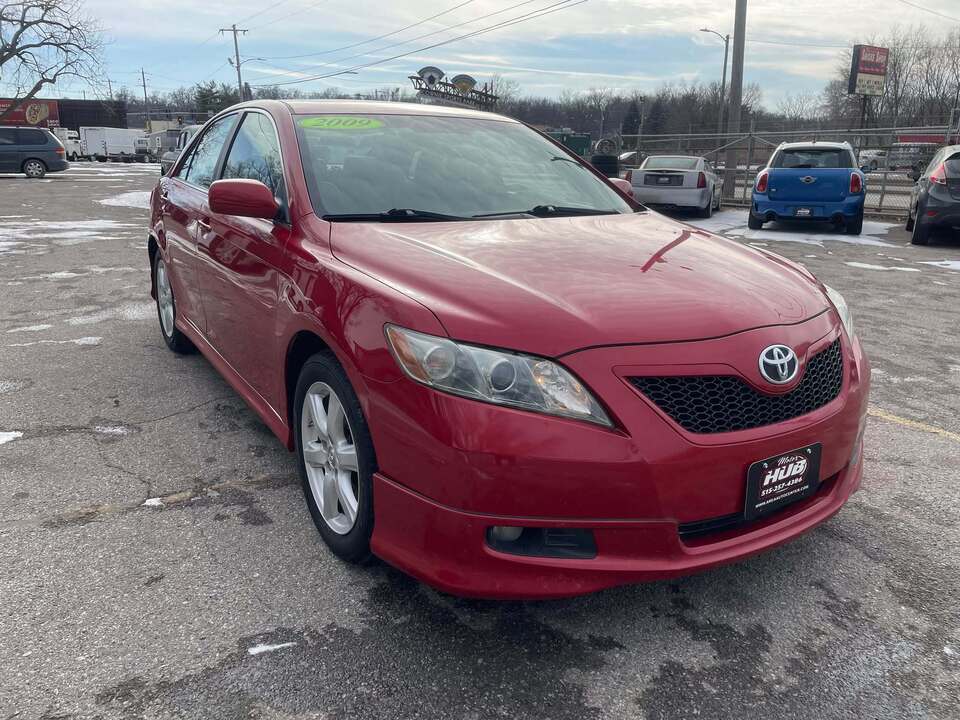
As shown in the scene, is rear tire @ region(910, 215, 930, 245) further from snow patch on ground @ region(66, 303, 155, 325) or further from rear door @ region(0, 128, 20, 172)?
rear door @ region(0, 128, 20, 172)

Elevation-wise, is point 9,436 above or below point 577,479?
below

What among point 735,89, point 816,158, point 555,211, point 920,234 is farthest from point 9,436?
point 735,89

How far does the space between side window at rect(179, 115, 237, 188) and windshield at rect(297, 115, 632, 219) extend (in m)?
1.02

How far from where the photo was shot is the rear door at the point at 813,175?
12.3 m

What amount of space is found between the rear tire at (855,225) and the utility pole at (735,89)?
26.0ft

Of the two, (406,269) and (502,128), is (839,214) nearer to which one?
(502,128)

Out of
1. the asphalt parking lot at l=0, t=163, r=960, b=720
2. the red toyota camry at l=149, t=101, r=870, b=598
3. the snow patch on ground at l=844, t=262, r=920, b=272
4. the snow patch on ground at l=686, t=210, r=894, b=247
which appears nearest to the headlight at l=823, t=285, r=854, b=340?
the red toyota camry at l=149, t=101, r=870, b=598

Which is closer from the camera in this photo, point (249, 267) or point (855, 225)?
point (249, 267)

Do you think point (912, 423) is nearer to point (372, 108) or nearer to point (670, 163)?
point (372, 108)

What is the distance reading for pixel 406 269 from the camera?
7.53 ft

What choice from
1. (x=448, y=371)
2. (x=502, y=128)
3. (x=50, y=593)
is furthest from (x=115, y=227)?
(x=448, y=371)

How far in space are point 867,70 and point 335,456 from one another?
5788cm

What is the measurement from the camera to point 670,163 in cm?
1570

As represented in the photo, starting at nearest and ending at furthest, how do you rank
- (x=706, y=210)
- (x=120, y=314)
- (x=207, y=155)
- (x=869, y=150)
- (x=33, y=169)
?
(x=207, y=155) < (x=120, y=314) < (x=706, y=210) < (x=869, y=150) < (x=33, y=169)
